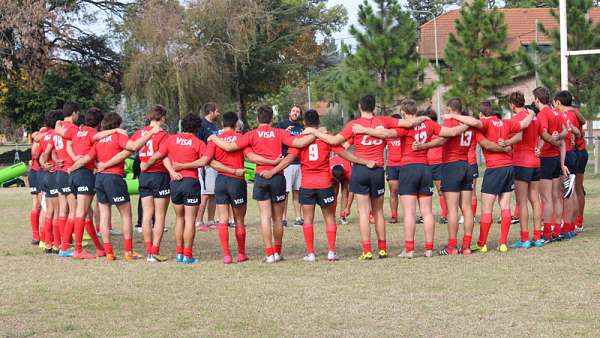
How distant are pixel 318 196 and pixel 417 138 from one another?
4.76ft

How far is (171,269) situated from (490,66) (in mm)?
23121

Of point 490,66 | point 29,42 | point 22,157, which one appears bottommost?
point 22,157

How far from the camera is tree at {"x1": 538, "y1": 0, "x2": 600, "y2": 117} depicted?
28.2 m

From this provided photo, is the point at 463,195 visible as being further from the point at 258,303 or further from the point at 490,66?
the point at 490,66

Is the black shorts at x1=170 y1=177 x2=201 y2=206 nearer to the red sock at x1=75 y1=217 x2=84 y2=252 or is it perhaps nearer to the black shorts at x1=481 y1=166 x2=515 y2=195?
the red sock at x1=75 y1=217 x2=84 y2=252

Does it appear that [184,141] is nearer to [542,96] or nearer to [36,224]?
[36,224]

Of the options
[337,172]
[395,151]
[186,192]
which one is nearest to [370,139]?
[395,151]

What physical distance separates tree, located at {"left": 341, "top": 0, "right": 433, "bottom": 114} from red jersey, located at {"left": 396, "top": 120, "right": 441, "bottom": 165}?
21729 millimetres

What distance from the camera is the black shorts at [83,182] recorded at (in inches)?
460

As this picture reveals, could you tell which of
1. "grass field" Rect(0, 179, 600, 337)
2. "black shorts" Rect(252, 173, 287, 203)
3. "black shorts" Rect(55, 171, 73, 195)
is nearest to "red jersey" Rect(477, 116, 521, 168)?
"grass field" Rect(0, 179, 600, 337)

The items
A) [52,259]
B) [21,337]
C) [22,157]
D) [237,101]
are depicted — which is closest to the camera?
[21,337]

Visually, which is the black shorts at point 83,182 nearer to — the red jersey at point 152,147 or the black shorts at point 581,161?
the red jersey at point 152,147

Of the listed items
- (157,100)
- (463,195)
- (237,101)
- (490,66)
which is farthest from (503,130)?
(237,101)

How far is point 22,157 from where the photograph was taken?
42469mm
